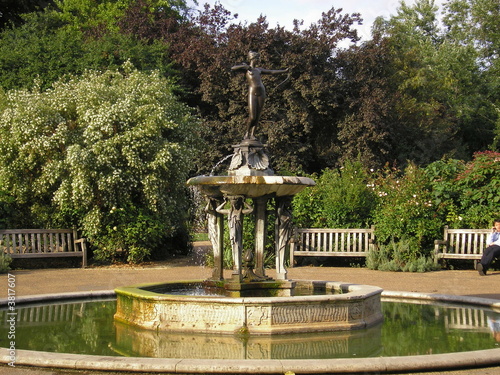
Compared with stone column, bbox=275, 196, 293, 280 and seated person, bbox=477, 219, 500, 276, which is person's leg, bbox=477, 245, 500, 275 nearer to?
seated person, bbox=477, 219, 500, 276

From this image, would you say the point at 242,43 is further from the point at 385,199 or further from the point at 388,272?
the point at 388,272

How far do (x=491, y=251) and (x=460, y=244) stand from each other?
67.2 inches

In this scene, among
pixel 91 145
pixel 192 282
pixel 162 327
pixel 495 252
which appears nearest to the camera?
pixel 162 327

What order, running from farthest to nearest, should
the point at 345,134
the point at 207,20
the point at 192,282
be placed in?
the point at 207,20 < the point at 345,134 < the point at 192,282

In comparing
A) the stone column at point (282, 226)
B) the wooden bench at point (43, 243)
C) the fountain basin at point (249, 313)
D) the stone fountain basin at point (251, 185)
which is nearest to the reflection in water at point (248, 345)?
the fountain basin at point (249, 313)

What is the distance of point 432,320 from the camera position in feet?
28.8

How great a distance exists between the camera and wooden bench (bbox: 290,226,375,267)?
15.7 m

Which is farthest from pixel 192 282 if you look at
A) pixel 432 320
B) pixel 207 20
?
pixel 207 20

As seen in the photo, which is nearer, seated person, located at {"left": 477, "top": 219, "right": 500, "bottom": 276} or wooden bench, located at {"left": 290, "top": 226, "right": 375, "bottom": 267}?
seated person, located at {"left": 477, "top": 219, "right": 500, "bottom": 276}

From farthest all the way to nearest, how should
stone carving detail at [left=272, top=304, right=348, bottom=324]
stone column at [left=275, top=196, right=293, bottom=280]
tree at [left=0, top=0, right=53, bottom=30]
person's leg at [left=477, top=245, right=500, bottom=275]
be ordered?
person's leg at [left=477, top=245, right=500, bottom=275]
stone column at [left=275, top=196, right=293, bottom=280]
stone carving detail at [left=272, top=304, right=348, bottom=324]
tree at [left=0, top=0, right=53, bottom=30]

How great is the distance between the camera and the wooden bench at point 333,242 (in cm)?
1570

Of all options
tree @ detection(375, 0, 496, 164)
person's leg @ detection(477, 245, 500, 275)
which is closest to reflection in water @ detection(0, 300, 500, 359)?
person's leg @ detection(477, 245, 500, 275)

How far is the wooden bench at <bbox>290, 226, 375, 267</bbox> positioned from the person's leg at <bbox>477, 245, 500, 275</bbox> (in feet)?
8.43

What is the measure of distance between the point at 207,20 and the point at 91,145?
20994 mm
